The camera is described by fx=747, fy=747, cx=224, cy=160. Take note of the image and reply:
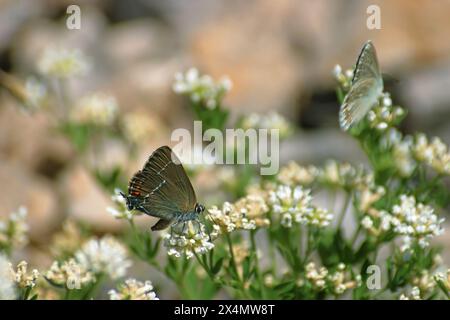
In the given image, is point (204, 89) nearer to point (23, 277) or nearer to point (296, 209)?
point (296, 209)

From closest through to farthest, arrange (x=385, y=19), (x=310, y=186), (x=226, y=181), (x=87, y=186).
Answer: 1. (x=310, y=186)
2. (x=226, y=181)
3. (x=87, y=186)
4. (x=385, y=19)

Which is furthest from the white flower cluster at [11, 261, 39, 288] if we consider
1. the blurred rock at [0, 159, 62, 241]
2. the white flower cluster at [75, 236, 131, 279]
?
the blurred rock at [0, 159, 62, 241]

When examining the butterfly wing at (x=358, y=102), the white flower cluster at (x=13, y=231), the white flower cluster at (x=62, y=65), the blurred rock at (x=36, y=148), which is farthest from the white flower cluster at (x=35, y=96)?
the blurred rock at (x=36, y=148)

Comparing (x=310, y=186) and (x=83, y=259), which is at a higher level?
(x=310, y=186)

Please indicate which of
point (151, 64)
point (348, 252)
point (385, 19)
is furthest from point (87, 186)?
point (348, 252)

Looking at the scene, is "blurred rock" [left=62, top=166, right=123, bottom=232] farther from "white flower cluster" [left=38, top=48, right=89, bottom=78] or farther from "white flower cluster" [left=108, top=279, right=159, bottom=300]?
"white flower cluster" [left=108, top=279, right=159, bottom=300]
